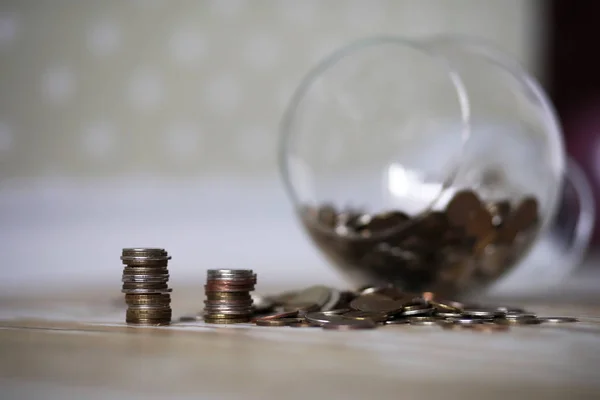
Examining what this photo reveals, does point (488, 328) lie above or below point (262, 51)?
below

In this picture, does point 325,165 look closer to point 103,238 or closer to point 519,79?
point 519,79

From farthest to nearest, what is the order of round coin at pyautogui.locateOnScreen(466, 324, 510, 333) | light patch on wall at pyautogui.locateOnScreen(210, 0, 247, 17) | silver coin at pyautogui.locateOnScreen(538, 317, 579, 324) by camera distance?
light patch on wall at pyautogui.locateOnScreen(210, 0, 247, 17), silver coin at pyautogui.locateOnScreen(538, 317, 579, 324), round coin at pyautogui.locateOnScreen(466, 324, 510, 333)

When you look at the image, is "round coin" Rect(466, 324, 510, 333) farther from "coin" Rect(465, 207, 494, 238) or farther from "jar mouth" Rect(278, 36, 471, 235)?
"jar mouth" Rect(278, 36, 471, 235)

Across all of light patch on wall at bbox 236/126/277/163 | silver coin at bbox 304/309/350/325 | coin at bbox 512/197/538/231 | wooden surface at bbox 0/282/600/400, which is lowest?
wooden surface at bbox 0/282/600/400

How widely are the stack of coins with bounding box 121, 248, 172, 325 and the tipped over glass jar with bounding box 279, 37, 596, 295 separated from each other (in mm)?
379

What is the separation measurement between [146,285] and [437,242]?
0.49 m

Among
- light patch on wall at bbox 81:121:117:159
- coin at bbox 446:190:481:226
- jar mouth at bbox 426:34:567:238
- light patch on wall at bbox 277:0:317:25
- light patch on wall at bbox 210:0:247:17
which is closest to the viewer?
coin at bbox 446:190:481:226

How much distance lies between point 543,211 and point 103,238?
2046mm

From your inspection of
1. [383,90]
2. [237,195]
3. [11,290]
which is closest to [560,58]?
[237,195]

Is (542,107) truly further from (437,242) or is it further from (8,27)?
(8,27)

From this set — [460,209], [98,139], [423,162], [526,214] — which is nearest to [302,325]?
[460,209]

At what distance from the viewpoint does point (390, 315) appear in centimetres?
110

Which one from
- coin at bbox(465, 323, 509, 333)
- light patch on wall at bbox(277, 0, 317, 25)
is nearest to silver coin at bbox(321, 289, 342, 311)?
coin at bbox(465, 323, 509, 333)

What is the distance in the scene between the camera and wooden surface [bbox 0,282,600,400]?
67 cm
